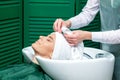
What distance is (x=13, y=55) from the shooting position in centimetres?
183

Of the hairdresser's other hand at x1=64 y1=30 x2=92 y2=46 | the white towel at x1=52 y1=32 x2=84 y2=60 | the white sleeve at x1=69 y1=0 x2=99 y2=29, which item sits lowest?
the white towel at x1=52 y1=32 x2=84 y2=60

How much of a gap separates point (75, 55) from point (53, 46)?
0.13m

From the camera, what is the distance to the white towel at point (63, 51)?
4.04ft

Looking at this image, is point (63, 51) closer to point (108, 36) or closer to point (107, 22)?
point (108, 36)

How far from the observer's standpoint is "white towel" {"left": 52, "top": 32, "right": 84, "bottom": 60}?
1232 millimetres

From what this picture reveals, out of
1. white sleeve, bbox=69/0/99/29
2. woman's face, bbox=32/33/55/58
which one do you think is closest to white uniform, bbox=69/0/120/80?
white sleeve, bbox=69/0/99/29

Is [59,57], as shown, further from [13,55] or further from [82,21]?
[13,55]

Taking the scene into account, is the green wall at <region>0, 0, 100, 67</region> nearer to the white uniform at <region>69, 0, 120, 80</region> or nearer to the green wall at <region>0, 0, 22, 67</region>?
the green wall at <region>0, 0, 22, 67</region>

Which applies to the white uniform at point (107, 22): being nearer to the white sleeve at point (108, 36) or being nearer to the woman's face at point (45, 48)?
the white sleeve at point (108, 36)

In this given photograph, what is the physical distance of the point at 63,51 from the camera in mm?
1247

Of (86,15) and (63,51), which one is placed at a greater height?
(86,15)

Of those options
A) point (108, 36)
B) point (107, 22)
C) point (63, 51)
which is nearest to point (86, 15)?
point (107, 22)

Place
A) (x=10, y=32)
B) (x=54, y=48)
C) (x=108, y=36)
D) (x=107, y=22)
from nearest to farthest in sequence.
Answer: (x=54, y=48) → (x=108, y=36) → (x=107, y=22) → (x=10, y=32)

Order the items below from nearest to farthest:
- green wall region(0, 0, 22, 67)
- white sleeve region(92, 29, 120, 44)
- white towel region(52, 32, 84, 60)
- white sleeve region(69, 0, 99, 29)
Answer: white towel region(52, 32, 84, 60), white sleeve region(92, 29, 120, 44), white sleeve region(69, 0, 99, 29), green wall region(0, 0, 22, 67)
